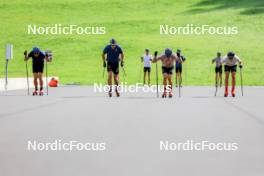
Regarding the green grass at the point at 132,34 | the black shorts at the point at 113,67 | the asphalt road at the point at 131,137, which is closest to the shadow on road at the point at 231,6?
the green grass at the point at 132,34

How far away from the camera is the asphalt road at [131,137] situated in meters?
7.77

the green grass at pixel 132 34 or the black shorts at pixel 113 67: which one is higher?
the green grass at pixel 132 34

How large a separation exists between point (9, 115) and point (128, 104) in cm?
511

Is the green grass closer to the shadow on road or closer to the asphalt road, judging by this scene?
the shadow on road

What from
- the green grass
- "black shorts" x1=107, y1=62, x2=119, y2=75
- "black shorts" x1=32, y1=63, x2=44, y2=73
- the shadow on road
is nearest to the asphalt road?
"black shorts" x1=107, y1=62, x2=119, y2=75

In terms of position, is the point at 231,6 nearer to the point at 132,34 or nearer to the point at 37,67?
the point at 132,34

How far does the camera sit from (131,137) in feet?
35.9

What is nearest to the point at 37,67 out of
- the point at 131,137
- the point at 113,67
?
the point at 113,67

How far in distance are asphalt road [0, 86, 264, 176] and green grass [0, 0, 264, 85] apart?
77.4ft

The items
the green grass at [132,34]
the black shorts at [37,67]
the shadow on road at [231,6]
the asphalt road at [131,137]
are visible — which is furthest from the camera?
the shadow on road at [231,6]

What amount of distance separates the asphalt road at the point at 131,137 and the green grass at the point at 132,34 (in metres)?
23.6

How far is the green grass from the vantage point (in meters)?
48.9

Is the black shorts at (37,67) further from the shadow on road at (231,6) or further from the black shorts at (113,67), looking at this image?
the shadow on road at (231,6)

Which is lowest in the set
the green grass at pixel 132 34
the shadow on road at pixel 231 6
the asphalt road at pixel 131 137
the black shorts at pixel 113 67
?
the asphalt road at pixel 131 137
